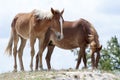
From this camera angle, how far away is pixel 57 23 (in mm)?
16750

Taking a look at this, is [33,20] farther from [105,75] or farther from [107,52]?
[107,52]

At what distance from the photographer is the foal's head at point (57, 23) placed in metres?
16.7

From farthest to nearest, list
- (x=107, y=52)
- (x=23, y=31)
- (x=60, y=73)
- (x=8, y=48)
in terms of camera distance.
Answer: (x=107, y=52) → (x=8, y=48) → (x=23, y=31) → (x=60, y=73)

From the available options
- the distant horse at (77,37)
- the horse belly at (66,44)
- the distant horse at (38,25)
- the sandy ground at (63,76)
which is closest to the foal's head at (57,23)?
the distant horse at (38,25)

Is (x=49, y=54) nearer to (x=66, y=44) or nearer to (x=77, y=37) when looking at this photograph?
(x=66, y=44)

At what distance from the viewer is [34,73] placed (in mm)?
15477

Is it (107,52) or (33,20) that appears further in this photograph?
(107,52)

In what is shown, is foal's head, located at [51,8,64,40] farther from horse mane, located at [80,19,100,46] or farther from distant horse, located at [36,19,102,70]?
horse mane, located at [80,19,100,46]

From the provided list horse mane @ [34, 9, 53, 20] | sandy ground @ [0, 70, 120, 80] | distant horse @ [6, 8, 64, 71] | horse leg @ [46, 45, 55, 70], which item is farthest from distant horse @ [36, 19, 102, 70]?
sandy ground @ [0, 70, 120, 80]

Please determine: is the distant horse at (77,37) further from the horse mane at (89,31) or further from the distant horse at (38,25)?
the distant horse at (38,25)

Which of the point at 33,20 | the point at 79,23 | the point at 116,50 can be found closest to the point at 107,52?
the point at 116,50

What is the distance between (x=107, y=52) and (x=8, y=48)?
2398 centimetres

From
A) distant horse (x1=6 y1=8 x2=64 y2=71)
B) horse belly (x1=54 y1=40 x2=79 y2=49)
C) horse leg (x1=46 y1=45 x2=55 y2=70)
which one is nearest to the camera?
distant horse (x1=6 y1=8 x2=64 y2=71)

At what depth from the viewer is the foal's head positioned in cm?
1667
